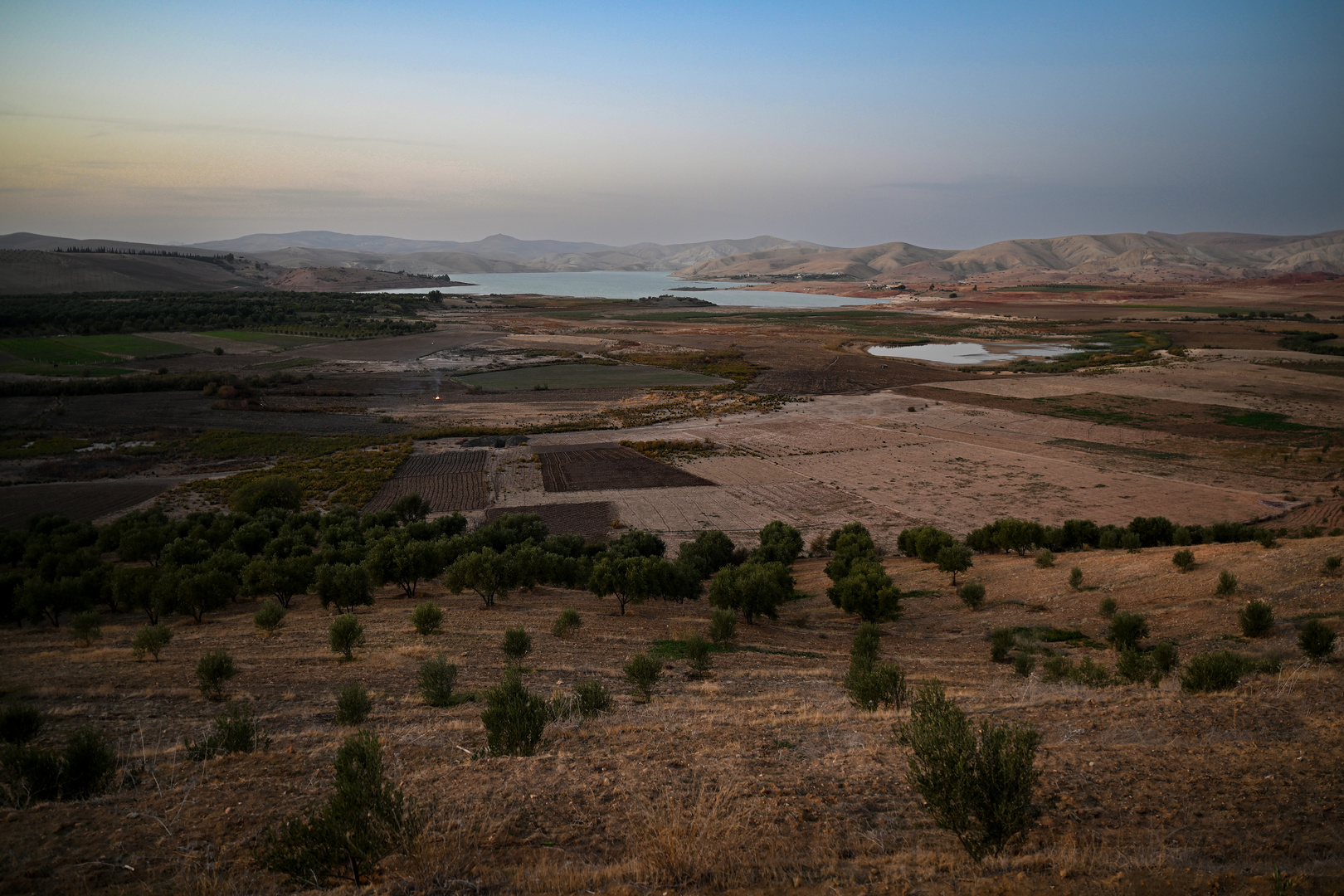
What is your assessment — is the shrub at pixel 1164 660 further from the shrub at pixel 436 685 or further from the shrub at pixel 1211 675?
the shrub at pixel 436 685

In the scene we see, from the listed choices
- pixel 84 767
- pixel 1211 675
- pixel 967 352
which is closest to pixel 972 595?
pixel 1211 675

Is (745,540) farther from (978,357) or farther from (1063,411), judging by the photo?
(978,357)

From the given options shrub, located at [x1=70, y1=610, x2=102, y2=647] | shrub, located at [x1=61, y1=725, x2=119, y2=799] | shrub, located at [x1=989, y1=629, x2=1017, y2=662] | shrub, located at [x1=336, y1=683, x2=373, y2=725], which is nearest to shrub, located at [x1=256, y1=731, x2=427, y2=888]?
shrub, located at [x1=61, y1=725, x2=119, y2=799]

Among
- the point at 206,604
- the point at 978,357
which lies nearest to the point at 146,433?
the point at 206,604

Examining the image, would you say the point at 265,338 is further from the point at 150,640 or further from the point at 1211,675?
the point at 1211,675

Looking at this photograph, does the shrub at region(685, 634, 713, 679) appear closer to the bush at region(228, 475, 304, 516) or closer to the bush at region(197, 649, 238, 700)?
the bush at region(197, 649, 238, 700)

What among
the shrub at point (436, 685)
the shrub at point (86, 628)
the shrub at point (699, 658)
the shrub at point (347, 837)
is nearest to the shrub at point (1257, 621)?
the shrub at point (699, 658)
